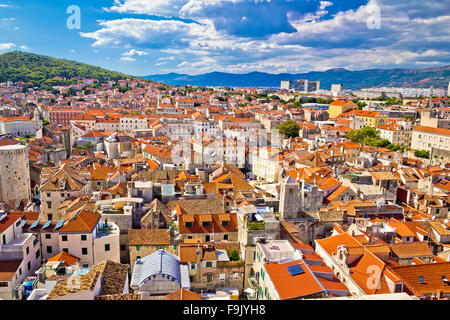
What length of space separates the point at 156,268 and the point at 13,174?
14.8 metres

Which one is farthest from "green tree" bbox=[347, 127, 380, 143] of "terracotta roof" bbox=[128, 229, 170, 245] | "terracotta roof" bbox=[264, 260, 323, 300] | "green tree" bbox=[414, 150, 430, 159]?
"terracotta roof" bbox=[264, 260, 323, 300]

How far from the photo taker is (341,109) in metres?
62.8

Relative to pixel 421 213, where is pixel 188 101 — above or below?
above

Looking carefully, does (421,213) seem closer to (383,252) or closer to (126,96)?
(383,252)

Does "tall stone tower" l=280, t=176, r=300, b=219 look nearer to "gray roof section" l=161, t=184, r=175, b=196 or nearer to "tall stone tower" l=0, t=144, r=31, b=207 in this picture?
"gray roof section" l=161, t=184, r=175, b=196

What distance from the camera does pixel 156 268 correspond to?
983cm

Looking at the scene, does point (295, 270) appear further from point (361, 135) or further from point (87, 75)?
point (87, 75)

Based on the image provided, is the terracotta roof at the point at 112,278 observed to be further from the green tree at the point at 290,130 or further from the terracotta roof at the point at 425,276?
the green tree at the point at 290,130

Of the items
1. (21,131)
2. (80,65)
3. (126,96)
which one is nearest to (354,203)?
(21,131)

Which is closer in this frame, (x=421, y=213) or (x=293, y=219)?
(x=293, y=219)

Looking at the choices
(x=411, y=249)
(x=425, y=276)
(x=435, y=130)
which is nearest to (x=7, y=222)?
(x=425, y=276)

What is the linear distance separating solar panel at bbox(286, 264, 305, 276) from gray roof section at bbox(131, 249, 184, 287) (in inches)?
121

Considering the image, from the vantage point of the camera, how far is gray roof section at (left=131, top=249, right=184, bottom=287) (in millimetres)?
9672

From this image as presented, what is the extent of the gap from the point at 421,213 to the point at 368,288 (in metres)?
9.68
